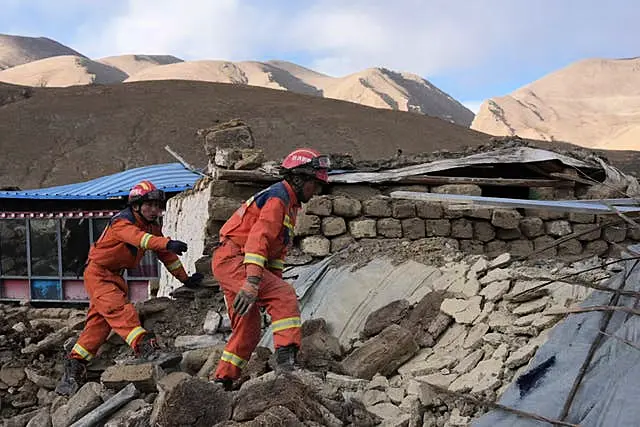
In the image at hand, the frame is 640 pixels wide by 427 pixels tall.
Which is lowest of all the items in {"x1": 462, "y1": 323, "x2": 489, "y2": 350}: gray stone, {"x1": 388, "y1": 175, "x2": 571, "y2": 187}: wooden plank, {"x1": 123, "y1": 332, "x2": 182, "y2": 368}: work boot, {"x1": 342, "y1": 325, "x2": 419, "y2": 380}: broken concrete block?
{"x1": 123, "y1": 332, "x2": 182, "y2": 368}: work boot

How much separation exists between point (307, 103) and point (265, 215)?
29655 mm

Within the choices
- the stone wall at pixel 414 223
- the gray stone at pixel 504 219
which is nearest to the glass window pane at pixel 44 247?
the stone wall at pixel 414 223

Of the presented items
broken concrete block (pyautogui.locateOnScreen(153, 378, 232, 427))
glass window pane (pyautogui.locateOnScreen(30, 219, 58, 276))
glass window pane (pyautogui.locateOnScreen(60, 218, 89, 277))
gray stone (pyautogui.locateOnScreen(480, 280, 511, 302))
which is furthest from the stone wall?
glass window pane (pyautogui.locateOnScreen(30, 219, 58, 276))

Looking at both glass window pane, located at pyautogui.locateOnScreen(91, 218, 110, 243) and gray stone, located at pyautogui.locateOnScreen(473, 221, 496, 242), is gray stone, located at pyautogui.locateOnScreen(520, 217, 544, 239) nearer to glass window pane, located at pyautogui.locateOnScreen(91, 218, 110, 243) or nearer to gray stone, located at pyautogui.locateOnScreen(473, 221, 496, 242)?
gray stone, located at pyautogui.locateOnScreen(473, 221, 496, 242)

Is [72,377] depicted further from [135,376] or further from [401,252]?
[401,252]

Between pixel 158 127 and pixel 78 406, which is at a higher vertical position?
pixel 158 127

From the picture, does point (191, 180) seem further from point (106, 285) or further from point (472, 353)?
point (472, 353)

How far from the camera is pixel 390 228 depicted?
6.23m

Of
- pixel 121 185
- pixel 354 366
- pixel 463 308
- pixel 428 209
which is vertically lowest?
pixel 354 366

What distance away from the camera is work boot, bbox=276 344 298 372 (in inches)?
160

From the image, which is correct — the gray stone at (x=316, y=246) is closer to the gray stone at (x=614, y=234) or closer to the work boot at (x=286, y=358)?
the work boot at (x=286, y=358)

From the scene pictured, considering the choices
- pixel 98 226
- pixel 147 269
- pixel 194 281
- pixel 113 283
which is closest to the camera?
pixel 113 283

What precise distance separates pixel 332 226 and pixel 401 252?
79cm

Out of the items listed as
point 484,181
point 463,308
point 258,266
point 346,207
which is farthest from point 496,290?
point 484,181
